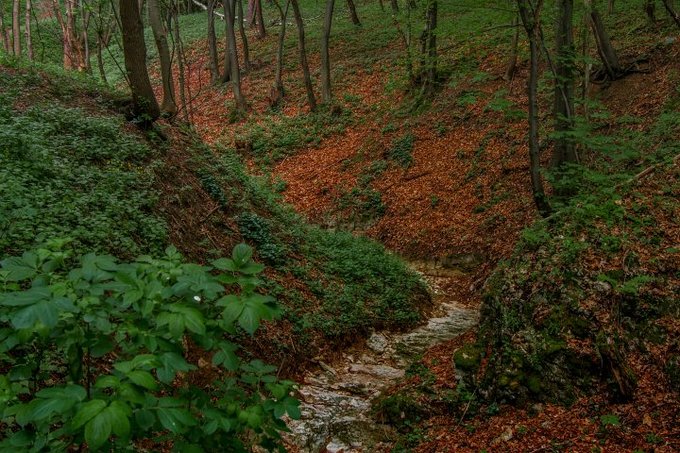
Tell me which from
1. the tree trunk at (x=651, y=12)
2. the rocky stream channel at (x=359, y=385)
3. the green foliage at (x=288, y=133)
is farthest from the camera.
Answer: the green foliage at (x=288, y=133)

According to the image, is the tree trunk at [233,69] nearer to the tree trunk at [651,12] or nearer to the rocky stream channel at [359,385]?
the tree trunk at [651,12]

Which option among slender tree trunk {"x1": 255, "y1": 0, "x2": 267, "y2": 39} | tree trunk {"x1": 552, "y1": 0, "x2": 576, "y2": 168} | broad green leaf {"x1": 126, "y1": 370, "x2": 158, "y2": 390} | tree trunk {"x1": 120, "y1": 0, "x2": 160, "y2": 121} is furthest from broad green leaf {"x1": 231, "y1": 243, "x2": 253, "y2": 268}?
slender tree trunk {"x1": 255, "y1": 0, "x2": 267, "y2": 39}

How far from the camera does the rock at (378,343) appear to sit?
778cm

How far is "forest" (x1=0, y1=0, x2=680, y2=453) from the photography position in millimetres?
2184

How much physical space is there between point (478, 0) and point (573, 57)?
194 cm

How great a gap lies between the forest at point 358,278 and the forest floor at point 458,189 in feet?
0.16

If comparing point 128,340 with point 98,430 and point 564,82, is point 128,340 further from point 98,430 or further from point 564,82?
point 564,82

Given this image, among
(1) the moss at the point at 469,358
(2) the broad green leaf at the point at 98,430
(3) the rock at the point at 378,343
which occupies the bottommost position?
(3) the rock at the point at 378,343

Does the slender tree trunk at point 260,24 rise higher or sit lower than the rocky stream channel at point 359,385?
higher

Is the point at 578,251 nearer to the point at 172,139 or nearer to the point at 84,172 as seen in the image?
the point at 84,172

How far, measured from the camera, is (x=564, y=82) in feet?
28.0

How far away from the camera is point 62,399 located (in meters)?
1.91

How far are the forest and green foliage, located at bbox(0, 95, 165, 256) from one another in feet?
0.12

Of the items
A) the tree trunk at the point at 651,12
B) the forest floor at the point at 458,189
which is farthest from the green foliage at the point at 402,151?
the tree trunk at the point at 651,12
